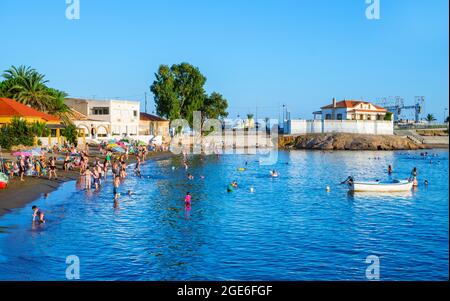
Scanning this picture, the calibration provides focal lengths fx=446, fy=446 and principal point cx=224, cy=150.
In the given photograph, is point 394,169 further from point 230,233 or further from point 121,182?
point 230,233

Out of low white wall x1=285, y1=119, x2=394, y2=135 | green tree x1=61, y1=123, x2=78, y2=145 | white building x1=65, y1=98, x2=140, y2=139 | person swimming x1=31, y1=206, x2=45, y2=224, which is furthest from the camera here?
low white wall x1=285, y1=119, x2=394, y2=135

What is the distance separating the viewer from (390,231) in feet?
84.5

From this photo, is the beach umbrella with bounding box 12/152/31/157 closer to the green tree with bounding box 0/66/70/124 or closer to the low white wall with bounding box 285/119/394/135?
the green tree with bounding box 0/66/70/124

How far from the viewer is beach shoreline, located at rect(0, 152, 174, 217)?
2853 centimetres

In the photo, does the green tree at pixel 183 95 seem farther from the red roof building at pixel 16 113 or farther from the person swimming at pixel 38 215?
the person swimming at pixel 38 215

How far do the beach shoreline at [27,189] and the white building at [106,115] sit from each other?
36218 mm

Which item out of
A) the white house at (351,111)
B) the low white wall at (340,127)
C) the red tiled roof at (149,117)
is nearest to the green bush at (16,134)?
the red tiled roof at (149,117)

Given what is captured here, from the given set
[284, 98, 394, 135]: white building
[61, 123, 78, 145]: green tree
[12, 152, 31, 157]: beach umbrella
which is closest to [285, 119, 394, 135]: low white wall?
[284, 98, 394, 135]: white building

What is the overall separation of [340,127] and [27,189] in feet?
275

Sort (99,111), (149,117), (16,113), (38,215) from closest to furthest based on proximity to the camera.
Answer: (38,215)
(16,113)
(99,111)
(149,117)

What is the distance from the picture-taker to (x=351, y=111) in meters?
111

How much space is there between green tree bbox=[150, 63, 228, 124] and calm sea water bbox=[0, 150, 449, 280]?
57.2 m

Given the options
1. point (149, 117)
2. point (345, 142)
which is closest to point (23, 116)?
point (149, 117)

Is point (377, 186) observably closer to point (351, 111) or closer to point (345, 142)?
point (345, 142)
